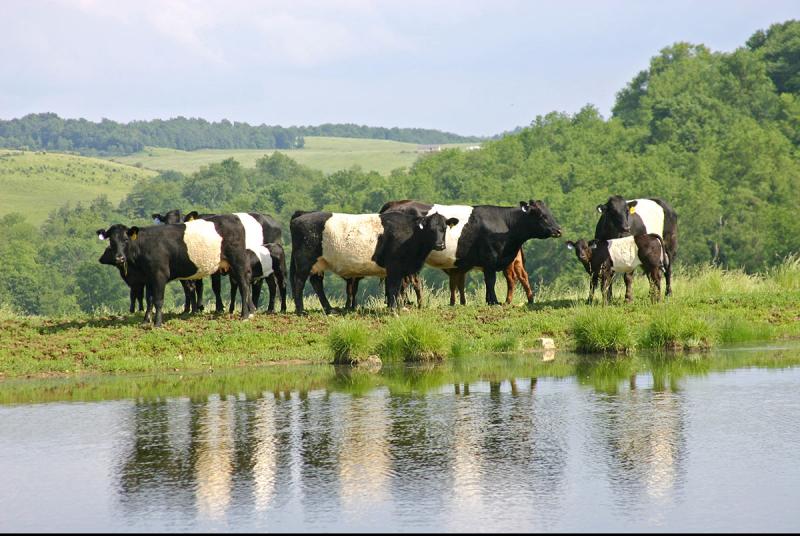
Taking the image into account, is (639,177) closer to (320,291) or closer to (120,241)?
(320,291)

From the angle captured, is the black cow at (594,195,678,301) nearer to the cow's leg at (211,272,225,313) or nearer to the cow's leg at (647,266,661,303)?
the cow's leg at (647,266,661,303)

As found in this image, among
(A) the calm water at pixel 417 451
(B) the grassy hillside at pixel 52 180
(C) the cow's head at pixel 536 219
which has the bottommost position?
(A) the calm water at pixel 417 451

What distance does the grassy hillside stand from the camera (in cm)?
15450

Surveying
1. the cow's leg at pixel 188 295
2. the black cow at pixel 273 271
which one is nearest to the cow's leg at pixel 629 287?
the black cow at pixel 273 271

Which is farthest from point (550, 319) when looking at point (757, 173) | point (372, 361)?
point (757, 173)

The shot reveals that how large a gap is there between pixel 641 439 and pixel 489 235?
38.7 feet

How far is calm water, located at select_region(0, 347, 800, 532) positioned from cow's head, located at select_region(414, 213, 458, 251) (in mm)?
5121

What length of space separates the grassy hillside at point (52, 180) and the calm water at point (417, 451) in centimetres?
13628

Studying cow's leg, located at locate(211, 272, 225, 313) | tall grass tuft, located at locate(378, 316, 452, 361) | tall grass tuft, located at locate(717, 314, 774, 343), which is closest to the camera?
tall grass tuft, located at locate(378, 316, 452, 361)

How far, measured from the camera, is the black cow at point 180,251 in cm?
2092

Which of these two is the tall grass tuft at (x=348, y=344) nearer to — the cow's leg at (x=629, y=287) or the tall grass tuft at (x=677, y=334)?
the tall grass tuft at (x=677, y=334)

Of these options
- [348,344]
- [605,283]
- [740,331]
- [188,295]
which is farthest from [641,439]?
[188,295]

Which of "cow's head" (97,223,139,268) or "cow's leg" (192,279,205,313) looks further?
"cow's leg" (192,279,205,313)

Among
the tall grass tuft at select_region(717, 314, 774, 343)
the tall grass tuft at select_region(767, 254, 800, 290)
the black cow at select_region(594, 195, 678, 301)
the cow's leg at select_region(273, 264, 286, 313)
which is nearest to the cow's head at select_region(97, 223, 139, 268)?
the cow's leg at select_region(273, 264, 286, 313)
